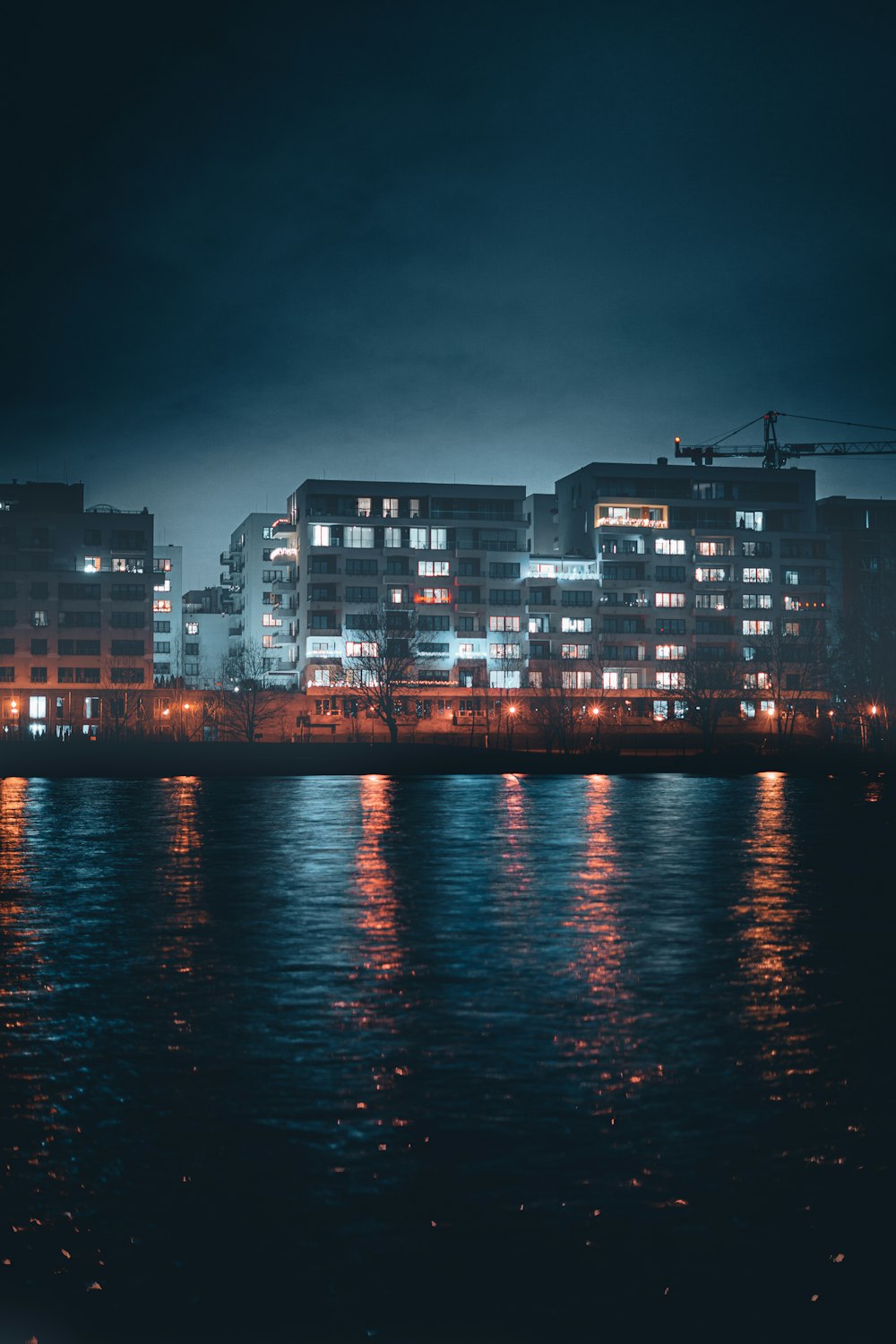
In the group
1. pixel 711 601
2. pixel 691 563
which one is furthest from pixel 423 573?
pixel 711 601

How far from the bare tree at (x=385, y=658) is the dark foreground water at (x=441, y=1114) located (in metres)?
111

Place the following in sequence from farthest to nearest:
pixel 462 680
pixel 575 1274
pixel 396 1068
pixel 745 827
Result: pixel 462 680 < pixel 745 827 < pixel 396 1068 < pixel 575 1274

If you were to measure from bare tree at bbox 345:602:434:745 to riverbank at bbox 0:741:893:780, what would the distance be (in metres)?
12.9

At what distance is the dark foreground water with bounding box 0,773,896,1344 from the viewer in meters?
9.18

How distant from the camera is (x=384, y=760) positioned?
361ft

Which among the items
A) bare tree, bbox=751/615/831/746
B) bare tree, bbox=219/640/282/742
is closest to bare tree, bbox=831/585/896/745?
bare tree, bbox=751/615/831/746

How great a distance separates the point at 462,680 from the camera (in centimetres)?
16862

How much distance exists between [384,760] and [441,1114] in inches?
3828

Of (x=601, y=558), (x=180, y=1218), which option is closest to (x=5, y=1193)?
(x=180, y=1218)

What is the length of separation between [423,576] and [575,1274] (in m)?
164

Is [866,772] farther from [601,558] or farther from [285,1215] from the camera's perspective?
[285,1215]

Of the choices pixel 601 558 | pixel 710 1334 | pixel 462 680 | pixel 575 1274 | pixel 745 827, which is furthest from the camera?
pixel 601 558

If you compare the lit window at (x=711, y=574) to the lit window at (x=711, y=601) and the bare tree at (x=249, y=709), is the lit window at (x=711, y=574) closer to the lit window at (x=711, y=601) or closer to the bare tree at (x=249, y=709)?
the lit window at (x=711, y=601)

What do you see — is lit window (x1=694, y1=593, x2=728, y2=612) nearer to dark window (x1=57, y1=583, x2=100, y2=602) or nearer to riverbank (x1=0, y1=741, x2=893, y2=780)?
riverbank (x1=0, y1=741, x2=893, y2=780)
